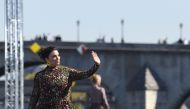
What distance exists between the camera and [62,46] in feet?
237

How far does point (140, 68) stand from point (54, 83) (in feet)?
201

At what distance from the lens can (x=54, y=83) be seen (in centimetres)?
1282

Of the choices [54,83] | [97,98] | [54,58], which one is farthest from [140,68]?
[54,58]

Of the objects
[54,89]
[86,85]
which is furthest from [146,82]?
[54,89]

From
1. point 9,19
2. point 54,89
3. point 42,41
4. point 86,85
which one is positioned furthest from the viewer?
point 86,85

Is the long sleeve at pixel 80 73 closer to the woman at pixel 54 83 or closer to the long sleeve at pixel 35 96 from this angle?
the woman at pixel 54 83

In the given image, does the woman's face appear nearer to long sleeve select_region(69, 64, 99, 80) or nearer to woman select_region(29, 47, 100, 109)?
woman select_region(29, 47, 100, 109)

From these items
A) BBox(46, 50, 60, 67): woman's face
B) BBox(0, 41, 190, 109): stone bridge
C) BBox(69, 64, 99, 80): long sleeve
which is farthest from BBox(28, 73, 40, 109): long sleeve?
BBox(0, 41, 190, 109): stone bridge

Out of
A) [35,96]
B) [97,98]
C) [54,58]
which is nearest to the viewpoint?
[54,58]

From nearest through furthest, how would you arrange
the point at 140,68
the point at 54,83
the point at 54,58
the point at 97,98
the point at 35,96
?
1. the point at 54,58
2. the point at 54,83
3. the point at 35,96
4. the point at 97,98
5. the point at 140,68

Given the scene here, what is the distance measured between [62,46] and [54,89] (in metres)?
59.4

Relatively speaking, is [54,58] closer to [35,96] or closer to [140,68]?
[35,96]

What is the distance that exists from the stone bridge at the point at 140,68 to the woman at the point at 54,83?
193 ft

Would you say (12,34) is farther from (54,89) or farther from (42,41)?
(42,41)
